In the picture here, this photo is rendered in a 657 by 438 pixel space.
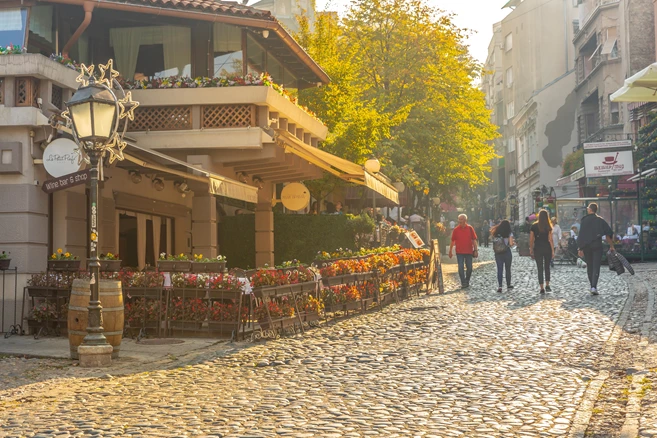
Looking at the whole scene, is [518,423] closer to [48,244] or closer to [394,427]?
→ [394,427]

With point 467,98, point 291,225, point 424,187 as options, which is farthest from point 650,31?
point 291,225

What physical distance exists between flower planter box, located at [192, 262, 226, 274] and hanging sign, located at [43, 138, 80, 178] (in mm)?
2633

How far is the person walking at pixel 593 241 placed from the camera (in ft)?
62.3

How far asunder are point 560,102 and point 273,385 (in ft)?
180

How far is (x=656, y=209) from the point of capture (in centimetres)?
3047

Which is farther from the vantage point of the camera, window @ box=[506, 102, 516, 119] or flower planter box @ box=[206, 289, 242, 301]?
window @ box=[506, 102, 516, 119]

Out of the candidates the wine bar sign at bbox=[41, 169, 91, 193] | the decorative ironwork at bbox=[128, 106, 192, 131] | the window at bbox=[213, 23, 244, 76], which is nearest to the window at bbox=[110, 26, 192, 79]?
the window at bbox=[213, 23, 244, 76]

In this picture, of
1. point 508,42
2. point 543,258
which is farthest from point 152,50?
point 508,42

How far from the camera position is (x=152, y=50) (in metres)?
21.1

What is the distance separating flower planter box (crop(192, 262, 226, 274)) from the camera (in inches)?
550

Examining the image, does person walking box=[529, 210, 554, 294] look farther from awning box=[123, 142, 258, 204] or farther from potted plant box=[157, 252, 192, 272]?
potted plant box=[157, 252, 192, 272]

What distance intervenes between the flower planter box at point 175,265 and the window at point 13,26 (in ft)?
19.0

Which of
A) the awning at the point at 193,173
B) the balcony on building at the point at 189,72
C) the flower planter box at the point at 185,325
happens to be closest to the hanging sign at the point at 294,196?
the balcony on building at the point at 189,72

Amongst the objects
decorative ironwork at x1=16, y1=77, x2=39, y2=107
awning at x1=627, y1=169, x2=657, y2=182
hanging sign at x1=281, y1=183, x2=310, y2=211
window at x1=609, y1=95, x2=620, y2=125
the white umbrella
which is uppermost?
window at x1=609, y1=95, x2=620, y2=125
